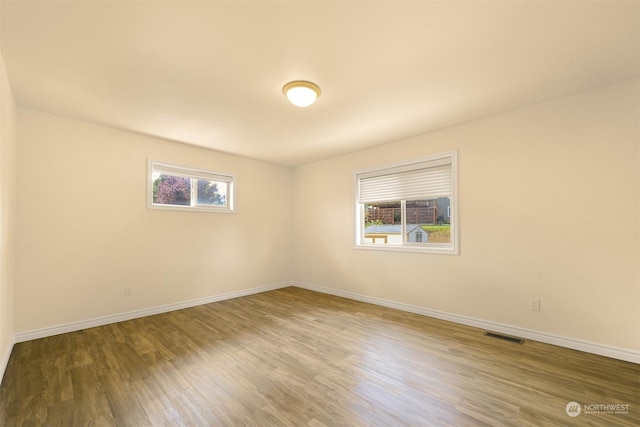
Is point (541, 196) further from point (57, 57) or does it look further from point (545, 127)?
point (57, 57)

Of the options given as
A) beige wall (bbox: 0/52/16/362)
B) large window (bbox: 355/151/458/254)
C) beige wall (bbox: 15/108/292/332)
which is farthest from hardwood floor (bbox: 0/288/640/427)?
large window (bbox: 355/151/458/254)

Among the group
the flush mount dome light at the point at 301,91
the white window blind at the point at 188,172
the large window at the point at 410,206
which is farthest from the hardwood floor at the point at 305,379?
the flush mount dome light at the point at 301,91

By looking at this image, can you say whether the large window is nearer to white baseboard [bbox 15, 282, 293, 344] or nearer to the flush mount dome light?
the flush mount dome light

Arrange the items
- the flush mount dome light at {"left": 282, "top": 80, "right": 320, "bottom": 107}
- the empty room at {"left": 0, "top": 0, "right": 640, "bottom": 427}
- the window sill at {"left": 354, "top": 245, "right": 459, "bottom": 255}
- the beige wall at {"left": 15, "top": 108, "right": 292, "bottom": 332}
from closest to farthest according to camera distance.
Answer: the empty room at {"left": 0, "top": 0, "right": 640, "bottom": 427} → the flush mount dome light at {"left": 282, "top": 80, "right": 320, "bottom": 107} → the beige wall at {"left": 15, "top": 108, "right": 292, "bottom": 332} → the window sill at {"left": 354, "top": 245, "right": 459, "bottom": 255}

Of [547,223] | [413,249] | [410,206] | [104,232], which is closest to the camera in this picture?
[547,223]

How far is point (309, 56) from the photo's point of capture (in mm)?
1989

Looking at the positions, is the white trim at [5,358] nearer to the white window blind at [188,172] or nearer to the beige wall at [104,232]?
the beige wall at [104,232]

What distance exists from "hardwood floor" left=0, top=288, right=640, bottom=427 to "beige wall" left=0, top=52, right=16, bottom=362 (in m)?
0.36

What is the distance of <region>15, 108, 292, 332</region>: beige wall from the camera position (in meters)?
2.86

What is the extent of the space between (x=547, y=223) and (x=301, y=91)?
286cm

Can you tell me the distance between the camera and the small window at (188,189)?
3.79 metres

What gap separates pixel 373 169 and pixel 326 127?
1.20 meters

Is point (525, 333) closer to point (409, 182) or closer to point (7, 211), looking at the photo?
point (409, 182)

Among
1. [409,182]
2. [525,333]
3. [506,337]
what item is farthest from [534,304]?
[409,182]
